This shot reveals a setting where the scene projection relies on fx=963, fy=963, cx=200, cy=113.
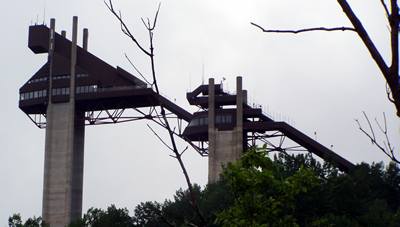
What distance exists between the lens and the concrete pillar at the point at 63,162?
334 feet

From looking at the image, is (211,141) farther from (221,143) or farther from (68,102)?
(68,102)

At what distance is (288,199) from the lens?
29.9 m

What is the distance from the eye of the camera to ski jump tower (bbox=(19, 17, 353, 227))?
335 feet

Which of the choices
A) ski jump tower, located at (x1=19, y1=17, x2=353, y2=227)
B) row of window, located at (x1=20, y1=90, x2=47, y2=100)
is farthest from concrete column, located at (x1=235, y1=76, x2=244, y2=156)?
row of window, located at (x1=20, y1=90, x2=47, y2=100)

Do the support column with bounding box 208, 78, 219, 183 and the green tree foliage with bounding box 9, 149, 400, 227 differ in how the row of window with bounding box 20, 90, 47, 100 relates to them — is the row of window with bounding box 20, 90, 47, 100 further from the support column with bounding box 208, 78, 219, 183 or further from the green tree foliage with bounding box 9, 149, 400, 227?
the support column with bounding box 208, 78, 219, 183

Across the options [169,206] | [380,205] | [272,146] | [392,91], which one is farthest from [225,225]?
[272,146]

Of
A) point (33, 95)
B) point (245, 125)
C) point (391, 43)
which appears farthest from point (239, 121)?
point (391, 43)

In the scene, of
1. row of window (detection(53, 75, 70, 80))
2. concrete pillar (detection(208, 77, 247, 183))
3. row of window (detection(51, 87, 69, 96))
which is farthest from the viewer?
row of window (detection(53, 75, 70, 80))

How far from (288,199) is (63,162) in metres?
76.2

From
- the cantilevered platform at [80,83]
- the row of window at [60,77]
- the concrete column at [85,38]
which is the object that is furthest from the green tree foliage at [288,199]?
the concrete column at [85,38]

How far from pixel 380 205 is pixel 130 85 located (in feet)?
115

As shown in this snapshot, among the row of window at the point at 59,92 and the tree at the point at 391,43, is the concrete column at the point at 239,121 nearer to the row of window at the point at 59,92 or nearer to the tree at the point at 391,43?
the row of window at the point at 59,92

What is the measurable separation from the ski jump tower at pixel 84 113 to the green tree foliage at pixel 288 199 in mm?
5937

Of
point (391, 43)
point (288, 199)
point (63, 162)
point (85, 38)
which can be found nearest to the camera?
point (391, 43)
